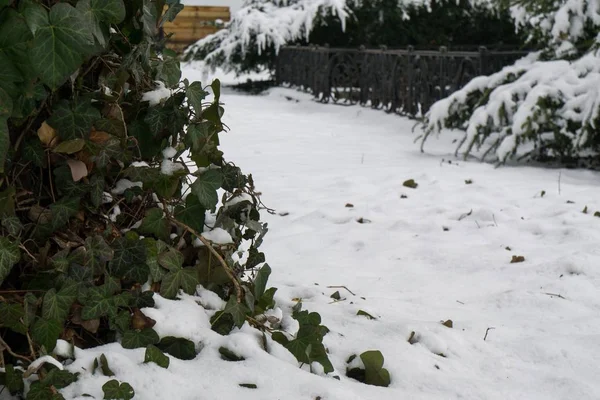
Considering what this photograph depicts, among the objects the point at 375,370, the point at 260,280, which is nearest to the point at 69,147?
the point at 260,280

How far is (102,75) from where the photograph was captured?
1.82 m

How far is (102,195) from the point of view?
5.84 ft

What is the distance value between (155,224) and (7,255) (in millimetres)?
405

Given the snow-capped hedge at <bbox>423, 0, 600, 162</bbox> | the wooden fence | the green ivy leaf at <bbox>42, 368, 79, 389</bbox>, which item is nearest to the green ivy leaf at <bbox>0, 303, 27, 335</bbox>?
the green ivy leaf at <bbox>42, 368, 79, 389</bbox>

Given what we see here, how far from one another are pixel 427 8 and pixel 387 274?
30.1ft

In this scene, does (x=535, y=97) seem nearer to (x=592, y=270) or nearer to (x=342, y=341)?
(x=592, y=270)

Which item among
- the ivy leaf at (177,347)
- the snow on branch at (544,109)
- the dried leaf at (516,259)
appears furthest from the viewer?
the snow on branch at (544,109)

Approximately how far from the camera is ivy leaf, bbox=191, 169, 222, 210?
190cm

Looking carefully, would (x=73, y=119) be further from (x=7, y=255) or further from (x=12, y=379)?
(x=12, y=379)

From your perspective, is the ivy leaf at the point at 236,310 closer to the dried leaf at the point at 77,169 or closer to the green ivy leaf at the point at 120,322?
the green ivy leaf at the point at 120,322

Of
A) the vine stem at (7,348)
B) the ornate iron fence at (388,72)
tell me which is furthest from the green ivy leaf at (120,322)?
the ornate iron fence at (388,72)

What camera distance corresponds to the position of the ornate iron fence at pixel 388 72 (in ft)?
26.7

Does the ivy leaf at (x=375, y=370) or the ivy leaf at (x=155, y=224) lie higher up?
the ivy leaf at (x=155, y=224)

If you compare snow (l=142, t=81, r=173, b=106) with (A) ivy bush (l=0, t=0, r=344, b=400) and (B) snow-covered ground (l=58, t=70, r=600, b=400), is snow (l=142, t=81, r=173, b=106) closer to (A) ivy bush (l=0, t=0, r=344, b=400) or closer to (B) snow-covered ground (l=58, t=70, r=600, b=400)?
(A) ivy bush (l=0, t=0, r=344, b=400)
